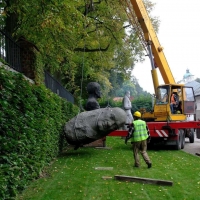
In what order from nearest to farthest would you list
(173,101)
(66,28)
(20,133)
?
(20,133) < (66,28) < (173,101)

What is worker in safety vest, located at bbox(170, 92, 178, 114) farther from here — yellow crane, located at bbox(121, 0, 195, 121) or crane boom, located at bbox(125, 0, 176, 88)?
crane boom, located at bbox(125, 0, 176, 88)

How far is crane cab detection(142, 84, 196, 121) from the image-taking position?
1625 centimetres

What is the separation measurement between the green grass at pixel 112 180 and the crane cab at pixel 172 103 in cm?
414

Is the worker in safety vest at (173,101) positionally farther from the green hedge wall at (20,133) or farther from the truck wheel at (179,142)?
the green hedge wall at (20,133)

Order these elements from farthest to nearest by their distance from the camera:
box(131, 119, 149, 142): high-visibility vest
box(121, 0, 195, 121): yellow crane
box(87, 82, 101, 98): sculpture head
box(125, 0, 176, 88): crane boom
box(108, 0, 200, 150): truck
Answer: box(125, 0, 176, 88): crane boom < box(121, 0, 195, 121): yellow crane < box(108, 0, 200, 150): truck < box(87, 82, 101, 98): sculpture head < box(131, 119, 149, 142): high-visibility vest

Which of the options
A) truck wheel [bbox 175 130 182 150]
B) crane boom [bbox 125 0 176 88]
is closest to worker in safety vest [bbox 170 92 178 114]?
crane boom [bbox 125 0 176 88]

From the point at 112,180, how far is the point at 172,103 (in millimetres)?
9327

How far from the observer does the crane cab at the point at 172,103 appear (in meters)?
16.2

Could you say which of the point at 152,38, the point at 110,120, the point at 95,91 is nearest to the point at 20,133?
the point at 110,120

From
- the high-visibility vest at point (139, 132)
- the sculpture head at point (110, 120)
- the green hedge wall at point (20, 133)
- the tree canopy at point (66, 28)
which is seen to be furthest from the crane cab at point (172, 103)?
the green hedge wall at point (20, 133)

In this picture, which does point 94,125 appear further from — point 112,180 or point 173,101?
point 173,101

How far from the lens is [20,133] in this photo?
667 centimetres

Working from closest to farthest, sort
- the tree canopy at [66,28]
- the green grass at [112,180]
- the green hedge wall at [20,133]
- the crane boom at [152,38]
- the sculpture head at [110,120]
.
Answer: the green hedge wall at [20,133] → the green grass at [112,180] → the tree canopy at [66,28] → the sculpture head at [110,120] → the crane boom at [152,38]

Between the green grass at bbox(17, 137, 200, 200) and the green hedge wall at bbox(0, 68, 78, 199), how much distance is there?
1.54 feet
